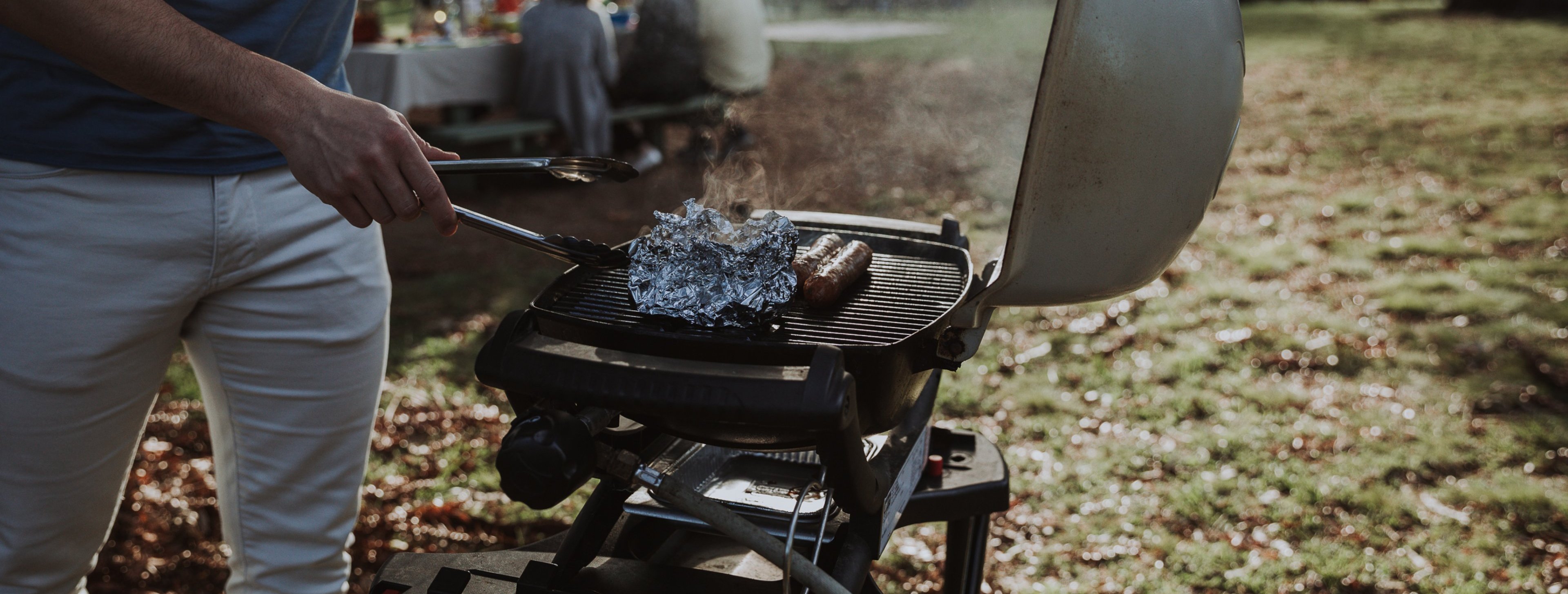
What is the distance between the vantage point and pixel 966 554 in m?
1.79

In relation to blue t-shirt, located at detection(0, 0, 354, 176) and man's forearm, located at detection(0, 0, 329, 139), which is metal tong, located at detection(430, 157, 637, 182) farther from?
blue t-shirt, located at detection(0, 0, 354, 176)

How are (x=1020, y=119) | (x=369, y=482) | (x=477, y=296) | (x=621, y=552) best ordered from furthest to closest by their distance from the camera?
(x=1020, y=119) < (x=477, y=296) < (x=369, y=482) < (x=621, y=552)

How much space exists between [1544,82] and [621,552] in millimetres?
10406

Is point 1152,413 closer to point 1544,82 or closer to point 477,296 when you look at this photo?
point 477,296

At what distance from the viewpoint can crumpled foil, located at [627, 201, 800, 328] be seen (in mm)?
1306

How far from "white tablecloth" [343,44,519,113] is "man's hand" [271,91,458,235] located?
158 inches

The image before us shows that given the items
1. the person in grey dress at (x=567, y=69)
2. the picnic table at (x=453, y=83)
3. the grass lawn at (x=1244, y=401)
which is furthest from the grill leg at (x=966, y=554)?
the person in grey dress at (x=567, y=69)

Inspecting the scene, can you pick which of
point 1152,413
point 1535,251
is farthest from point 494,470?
point 1535,251

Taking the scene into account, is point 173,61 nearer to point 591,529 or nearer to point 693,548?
point 591,529

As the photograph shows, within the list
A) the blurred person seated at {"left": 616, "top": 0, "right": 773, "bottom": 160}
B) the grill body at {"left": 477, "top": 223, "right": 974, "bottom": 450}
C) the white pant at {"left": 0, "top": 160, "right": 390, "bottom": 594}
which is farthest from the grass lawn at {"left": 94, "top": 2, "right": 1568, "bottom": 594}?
the grill body at {"left": 477, "top": 223, "right": 974, "bottom": 450}

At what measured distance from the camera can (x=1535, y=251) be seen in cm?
482

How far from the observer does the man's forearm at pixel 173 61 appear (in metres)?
1.12

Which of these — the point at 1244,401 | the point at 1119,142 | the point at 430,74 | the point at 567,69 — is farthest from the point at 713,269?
the point at 567,69

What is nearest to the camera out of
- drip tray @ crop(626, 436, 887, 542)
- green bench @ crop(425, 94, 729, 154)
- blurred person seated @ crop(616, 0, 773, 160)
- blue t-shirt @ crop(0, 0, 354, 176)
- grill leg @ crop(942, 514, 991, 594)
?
blue t-shirt @ crop(0, 0, 354, 176)
